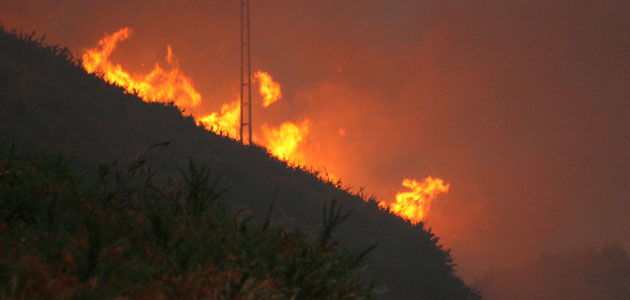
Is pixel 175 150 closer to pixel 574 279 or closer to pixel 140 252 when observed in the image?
pixel 140 252

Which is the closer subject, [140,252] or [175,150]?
[140,252]

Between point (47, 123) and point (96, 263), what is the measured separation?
9793 mm

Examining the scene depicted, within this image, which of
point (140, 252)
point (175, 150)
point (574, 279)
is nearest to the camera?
point (140, 252)

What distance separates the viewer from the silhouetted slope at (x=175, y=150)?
12055mm

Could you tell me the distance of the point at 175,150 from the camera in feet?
48.9

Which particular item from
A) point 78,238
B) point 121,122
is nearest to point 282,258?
point 78,238

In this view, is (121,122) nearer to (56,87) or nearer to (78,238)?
(56,87)

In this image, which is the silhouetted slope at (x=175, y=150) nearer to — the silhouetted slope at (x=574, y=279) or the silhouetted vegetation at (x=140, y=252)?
the silhouetted vegetation at (x=140, y=252)

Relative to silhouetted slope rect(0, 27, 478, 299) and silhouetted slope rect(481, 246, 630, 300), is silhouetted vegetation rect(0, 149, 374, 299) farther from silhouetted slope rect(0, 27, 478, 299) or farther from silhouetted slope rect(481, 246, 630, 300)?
silhouetted slope rect(481, 246, 630, 300)

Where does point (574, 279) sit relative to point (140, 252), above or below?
above

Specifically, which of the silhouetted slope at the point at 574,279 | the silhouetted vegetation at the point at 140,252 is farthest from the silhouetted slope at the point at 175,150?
the silhouetted slope at the point at 574,279

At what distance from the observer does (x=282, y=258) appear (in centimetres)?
438

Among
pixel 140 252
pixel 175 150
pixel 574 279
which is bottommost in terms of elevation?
pixel 140 252

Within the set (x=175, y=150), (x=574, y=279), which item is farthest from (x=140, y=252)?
(x=574, y=279)
